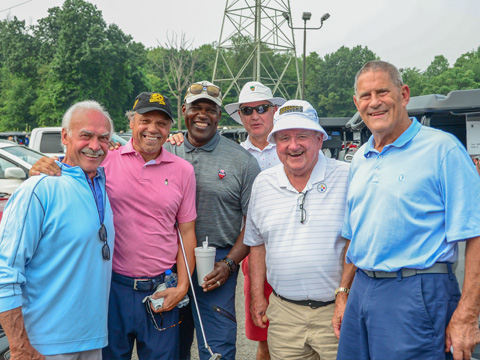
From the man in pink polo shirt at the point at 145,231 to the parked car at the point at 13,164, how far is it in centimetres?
545

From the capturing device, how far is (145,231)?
9.47 ft

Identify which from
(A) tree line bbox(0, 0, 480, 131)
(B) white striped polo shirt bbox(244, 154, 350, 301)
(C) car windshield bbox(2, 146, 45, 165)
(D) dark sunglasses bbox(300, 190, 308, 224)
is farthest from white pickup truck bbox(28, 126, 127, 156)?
(A) tree line bbox(0, 0, 480, 131)

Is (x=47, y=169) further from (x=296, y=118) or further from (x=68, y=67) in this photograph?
(x=68, y=67)

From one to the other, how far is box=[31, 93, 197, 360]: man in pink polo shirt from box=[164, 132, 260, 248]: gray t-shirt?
0.80ft

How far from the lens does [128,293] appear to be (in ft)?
9.41

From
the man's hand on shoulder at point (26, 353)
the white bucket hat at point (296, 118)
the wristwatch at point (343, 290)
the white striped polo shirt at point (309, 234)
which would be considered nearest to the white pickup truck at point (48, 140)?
the white bucket hat at point (296, 118)

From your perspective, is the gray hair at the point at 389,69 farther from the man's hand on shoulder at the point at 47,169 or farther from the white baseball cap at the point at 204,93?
the man's hand on shoulder at the point at 47,169

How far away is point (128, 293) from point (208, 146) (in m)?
1.24

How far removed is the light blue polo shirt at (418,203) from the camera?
2178 mm

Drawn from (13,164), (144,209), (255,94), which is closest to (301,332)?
(144,209)

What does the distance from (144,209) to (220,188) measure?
644 mm

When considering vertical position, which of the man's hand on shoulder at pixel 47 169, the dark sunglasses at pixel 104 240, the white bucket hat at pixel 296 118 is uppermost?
the white bucket hat at pixel 296 118

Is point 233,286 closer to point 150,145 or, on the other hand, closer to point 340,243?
point 340,243

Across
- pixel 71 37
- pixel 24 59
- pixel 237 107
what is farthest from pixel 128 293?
pixel 24 59
